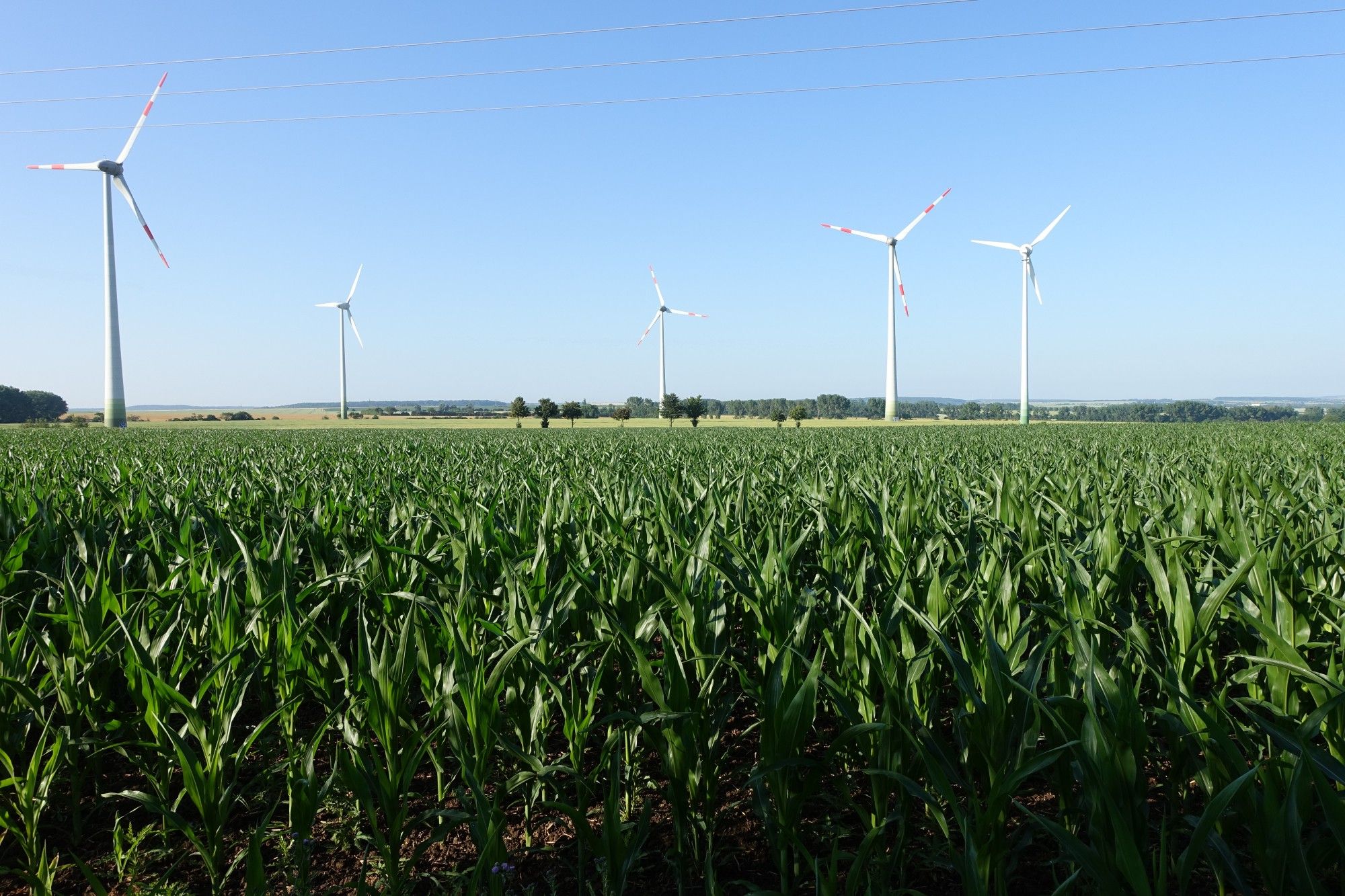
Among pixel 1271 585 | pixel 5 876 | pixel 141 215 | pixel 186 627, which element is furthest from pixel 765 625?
pixel 141 215

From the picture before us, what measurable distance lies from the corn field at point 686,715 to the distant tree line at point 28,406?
15717 centimetres

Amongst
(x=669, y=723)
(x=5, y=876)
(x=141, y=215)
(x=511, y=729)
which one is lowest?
(x=5, y=876)

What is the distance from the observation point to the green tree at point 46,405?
136875 mm

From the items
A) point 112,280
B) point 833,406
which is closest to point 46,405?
point 112,280

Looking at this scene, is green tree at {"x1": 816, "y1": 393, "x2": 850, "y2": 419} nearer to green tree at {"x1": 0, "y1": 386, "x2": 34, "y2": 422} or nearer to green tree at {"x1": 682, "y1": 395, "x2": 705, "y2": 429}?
green tree at {"x1": 682, "y1": 395, "x2": 705, "y2": 429}

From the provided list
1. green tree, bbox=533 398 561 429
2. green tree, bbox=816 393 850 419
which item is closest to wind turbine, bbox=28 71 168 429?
green tree, bbox=533 398 561 429

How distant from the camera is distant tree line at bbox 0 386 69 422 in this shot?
430 ft

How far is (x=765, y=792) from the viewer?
2.79 meters

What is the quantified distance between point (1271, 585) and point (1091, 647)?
1822 millimetres

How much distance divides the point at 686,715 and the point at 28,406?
17425cm

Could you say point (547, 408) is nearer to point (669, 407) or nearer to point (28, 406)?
point (669, 407)

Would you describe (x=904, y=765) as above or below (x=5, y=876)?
above

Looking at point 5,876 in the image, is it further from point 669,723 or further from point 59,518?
point 59,518

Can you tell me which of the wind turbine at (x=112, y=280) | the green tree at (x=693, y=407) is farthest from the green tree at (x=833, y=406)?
the wind turbine at (x=112, y=280)
